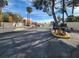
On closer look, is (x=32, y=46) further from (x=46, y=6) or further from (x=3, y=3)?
(x=3, y=3)

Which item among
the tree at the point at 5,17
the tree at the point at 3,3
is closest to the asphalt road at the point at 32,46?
the tree at the point at 5,17

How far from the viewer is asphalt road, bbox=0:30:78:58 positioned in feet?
12.2

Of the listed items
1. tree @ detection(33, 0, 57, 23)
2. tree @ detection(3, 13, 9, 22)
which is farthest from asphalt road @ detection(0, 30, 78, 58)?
tree @ detection(33, 0, 57, 23)

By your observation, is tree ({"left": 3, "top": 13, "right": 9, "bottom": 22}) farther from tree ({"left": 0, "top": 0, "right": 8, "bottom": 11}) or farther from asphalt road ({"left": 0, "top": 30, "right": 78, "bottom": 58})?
asphalt road ({"left": 0, "top": 30, "right": 78, "bottom": 58})

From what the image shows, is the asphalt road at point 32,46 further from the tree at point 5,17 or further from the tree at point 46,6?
the tree at point 46,6

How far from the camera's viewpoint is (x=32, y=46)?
3924 mm

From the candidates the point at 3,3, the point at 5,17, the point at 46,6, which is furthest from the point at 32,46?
the point at 3,3

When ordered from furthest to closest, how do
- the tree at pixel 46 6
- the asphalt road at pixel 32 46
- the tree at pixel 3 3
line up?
the tree at pixel 46 6
the tree at pixel 3 3
the asphalt road at pixel 32 46

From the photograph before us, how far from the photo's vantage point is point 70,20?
398 cm

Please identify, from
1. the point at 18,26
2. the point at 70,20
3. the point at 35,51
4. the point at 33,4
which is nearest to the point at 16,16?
the point at 18,26

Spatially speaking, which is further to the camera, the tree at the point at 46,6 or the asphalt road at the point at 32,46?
the tree at the point at 46,6

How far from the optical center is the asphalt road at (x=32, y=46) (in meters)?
3.71

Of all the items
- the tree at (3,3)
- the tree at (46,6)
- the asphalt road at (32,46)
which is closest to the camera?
the asphalt road at (32,46)

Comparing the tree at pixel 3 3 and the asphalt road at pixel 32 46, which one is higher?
the tree at pixel 3 3
